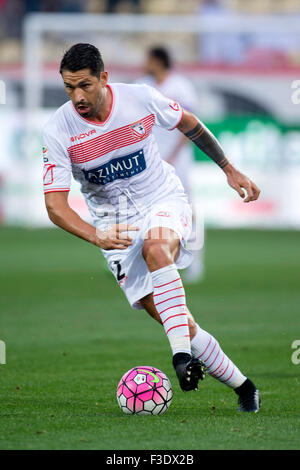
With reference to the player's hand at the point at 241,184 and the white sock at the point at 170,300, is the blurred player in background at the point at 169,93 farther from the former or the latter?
the white sock at the point at 170,300

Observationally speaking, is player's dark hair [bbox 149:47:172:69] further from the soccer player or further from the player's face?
the player's face

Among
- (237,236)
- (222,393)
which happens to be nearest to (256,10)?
(237,236)

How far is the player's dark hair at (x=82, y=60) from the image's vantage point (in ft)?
16.1

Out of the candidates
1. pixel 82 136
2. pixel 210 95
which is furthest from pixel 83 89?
pixel 210 95

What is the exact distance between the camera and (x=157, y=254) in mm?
4934

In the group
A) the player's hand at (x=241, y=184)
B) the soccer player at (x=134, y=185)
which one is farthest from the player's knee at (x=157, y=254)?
the player's hand at (x=241, y=184)

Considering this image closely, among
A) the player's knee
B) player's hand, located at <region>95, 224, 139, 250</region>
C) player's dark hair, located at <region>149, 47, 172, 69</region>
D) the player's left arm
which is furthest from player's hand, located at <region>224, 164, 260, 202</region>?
player's dark hair, located at <region>149, 47, 172, 69</region>

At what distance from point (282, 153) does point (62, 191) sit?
14.8m

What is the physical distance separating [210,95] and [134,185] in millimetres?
15713

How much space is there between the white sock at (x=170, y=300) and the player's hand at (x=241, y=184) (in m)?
0.64

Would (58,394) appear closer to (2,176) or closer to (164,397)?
(164,397)

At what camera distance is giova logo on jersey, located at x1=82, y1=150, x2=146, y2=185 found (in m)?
5.26

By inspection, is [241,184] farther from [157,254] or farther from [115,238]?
[115,238]
